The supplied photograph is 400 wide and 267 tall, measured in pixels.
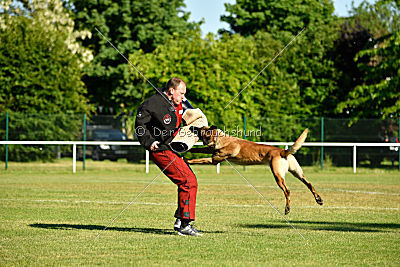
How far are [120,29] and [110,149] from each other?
578 inches

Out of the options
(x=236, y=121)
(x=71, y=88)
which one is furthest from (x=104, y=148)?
(x=236, y=121)

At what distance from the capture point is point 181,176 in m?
8.89

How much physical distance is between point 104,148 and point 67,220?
1876 centimetres

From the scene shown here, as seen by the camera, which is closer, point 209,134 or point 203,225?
point 209,134

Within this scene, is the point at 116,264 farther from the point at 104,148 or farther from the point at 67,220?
the point at 104,148

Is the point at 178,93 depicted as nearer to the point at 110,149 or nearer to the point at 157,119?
the point at 157,119

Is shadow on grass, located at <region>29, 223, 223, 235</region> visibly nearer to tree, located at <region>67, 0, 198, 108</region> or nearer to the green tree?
the green tree

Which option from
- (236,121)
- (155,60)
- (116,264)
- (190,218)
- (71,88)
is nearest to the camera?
(116,264)

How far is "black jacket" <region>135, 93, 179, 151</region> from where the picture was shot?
28.4 ft

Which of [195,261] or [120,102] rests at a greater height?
[120,102]

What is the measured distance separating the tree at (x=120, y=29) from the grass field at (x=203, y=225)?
21928 millimetres

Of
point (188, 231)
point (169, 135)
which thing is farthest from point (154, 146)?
point (188, 231)

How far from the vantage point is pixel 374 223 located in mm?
10703

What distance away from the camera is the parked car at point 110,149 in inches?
1096
